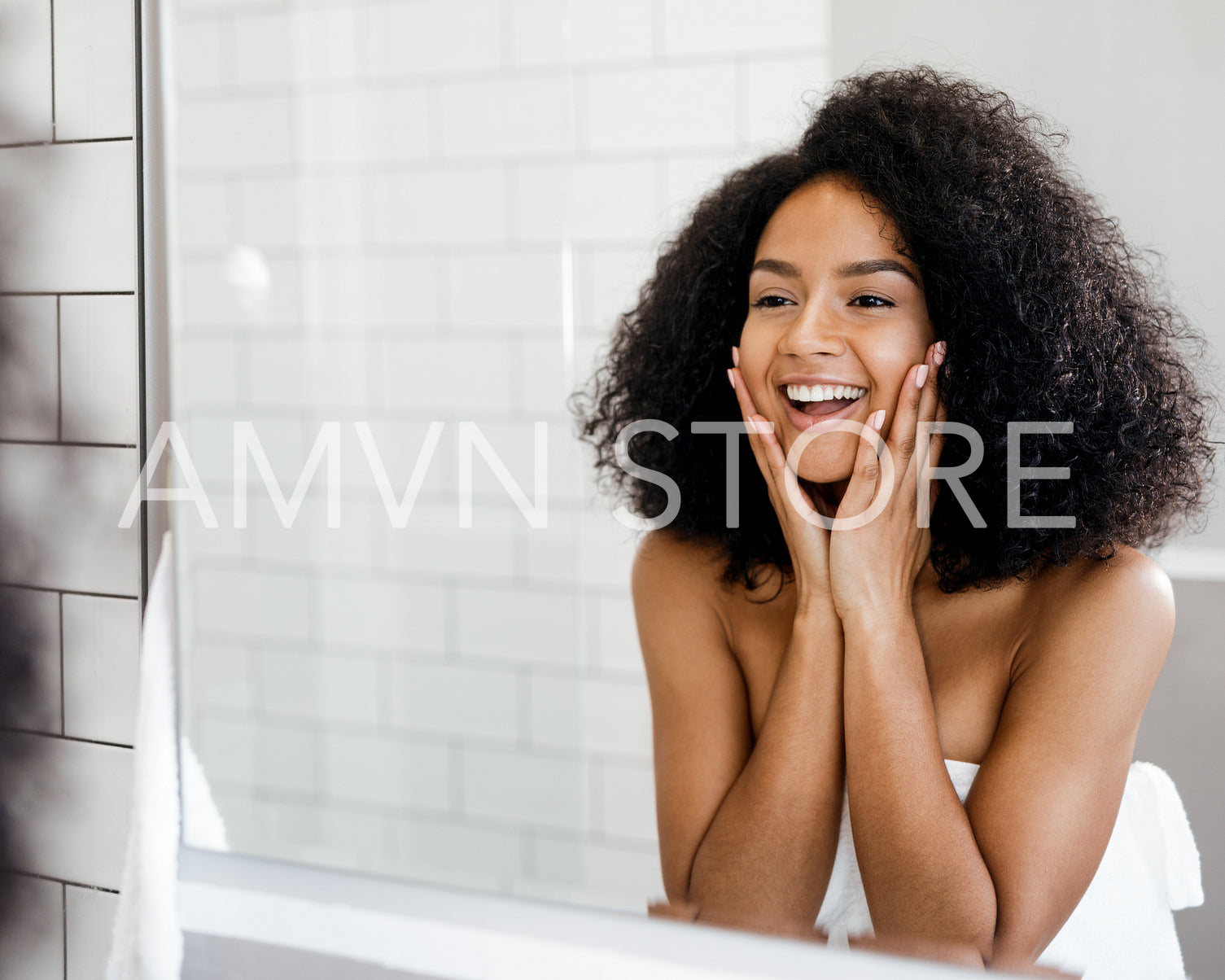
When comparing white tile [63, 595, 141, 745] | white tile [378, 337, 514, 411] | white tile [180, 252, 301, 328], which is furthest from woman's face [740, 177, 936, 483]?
white tile [63, 595, 141, 745]

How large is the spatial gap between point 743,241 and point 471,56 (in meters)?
0.29

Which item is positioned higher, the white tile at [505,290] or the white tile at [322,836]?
the white tile at [505,290]

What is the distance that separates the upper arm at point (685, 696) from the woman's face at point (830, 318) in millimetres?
140

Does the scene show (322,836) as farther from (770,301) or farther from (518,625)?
(770,301)

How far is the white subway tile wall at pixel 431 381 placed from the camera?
0.82 meters

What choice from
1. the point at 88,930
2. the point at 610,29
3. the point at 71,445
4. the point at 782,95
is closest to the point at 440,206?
the point at 610,29

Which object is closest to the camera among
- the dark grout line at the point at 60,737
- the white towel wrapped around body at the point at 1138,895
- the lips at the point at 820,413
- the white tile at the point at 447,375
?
the white towel wrapped around body at the point at 1138,895

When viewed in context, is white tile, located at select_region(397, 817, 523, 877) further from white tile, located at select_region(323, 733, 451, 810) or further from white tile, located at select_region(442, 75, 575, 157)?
white tile, located at select_region(442, 75, 575, 157)

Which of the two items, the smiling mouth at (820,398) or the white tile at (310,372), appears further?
the white tile at (310,372)

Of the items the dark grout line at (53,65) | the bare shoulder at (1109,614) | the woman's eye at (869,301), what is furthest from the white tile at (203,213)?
the bare shoulder at (1109,614)

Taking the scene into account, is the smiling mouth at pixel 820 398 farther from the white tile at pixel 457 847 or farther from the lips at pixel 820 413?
the white tile at pixel 457 847

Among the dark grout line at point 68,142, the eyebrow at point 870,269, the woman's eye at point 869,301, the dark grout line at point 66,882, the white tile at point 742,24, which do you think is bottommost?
the dark grout line at point 66,882

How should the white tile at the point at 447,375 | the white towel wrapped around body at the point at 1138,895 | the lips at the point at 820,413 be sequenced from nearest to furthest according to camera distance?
the white towel wrapped around body at the point at 1138,895 < the lips at the point at 820,413 < the white tile at the point at 447,375

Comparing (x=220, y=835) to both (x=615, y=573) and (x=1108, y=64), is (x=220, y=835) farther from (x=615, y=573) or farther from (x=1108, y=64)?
(x=1108, y=64)
